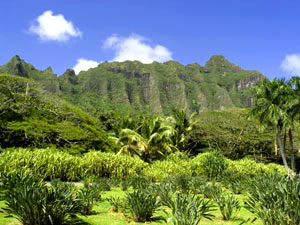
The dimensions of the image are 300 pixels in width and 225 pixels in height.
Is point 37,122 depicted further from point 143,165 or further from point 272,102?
point 272,102

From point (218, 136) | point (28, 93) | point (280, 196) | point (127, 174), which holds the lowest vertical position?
point (127, 174)

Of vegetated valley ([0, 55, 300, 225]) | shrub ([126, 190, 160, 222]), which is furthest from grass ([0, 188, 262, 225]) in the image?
shrub ([126, 190, 160, 222])

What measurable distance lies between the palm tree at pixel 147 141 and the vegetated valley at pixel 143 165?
0.34 ft

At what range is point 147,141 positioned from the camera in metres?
27.0

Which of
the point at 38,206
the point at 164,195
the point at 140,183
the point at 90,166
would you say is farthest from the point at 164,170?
the point at 38,206

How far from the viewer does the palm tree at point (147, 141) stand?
25.8 m

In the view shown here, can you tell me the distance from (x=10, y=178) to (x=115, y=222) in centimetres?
272

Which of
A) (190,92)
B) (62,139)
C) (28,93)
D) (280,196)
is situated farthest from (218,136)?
(190,92)

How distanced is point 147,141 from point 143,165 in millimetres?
7759

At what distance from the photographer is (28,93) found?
21.8 meters

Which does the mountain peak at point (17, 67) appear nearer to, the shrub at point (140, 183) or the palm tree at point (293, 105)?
the palm tree at point (293, 105)

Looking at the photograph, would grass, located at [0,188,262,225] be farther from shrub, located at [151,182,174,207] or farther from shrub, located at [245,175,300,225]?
shrub, located at [151,182,174,207]

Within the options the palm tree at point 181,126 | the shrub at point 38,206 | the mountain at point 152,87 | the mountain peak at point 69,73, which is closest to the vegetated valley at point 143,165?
the shrub at point 38,206

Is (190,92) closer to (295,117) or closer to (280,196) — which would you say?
(295,117)
